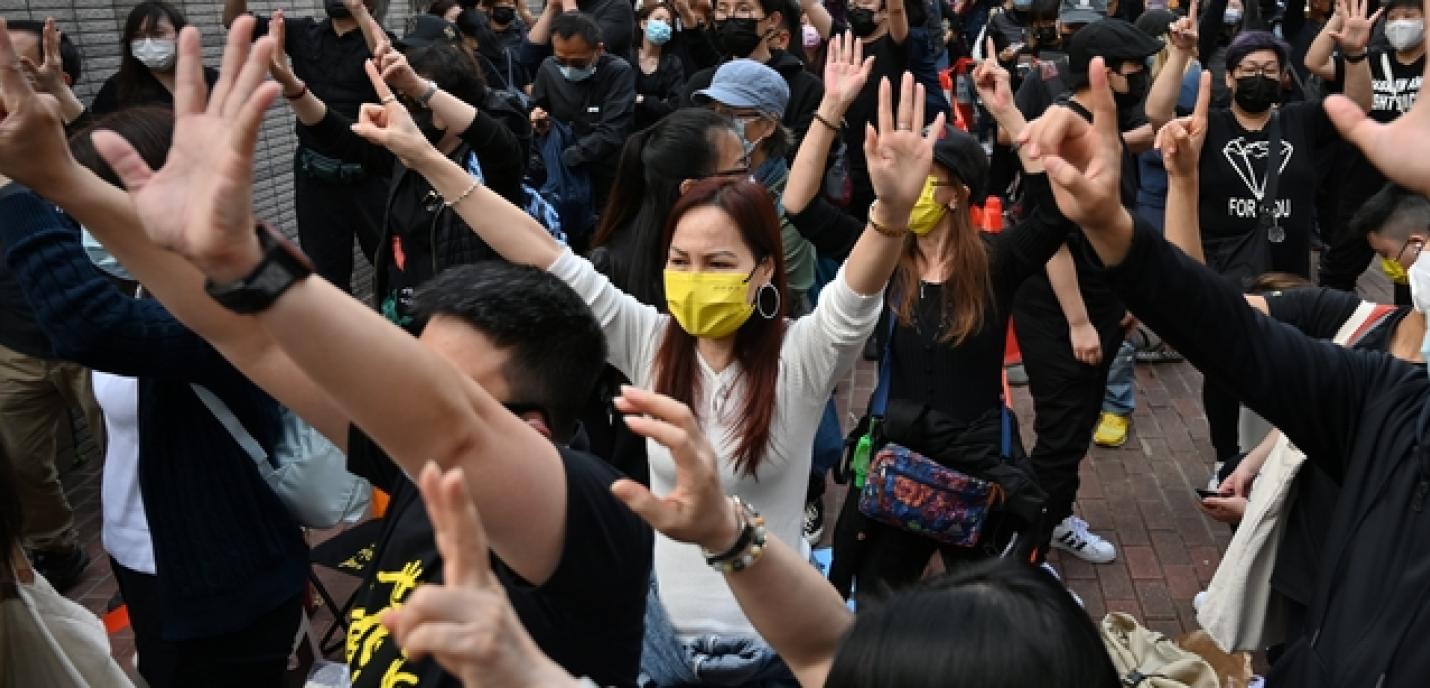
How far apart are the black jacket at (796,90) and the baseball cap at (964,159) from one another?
3058mm

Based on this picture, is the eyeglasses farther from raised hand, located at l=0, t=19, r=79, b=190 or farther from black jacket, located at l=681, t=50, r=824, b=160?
raised hand, located at l=0, t=19, r=79, b=190

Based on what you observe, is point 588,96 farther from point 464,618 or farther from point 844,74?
point 464,618

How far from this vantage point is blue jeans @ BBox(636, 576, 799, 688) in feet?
7.50

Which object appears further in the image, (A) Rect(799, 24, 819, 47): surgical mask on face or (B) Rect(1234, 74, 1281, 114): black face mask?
(A) Rect(799, 24, 819, 47): surgical mask on face

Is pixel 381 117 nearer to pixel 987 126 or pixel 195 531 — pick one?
pixel 195 531

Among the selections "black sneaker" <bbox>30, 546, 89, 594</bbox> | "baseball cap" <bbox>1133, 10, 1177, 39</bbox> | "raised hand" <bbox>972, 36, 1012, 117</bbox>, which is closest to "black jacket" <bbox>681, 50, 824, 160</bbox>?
"baseball cap" <bbox>1133, 10, 1177, 39</bbox>

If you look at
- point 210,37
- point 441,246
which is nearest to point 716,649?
point 441,246

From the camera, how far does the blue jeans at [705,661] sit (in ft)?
7.50

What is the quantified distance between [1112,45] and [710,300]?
352 cm

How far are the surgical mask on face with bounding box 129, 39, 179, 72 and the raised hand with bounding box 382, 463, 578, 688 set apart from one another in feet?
17.7

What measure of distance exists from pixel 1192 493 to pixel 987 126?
6.22 meters

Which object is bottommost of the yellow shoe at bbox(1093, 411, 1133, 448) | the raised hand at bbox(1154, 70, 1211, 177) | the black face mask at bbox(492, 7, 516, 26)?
the yellow shoe at bbox(1093, 411, 1133, 448)

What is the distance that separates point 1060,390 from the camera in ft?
15.0

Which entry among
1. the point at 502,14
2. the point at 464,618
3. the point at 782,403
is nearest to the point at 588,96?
the point at 502,14
